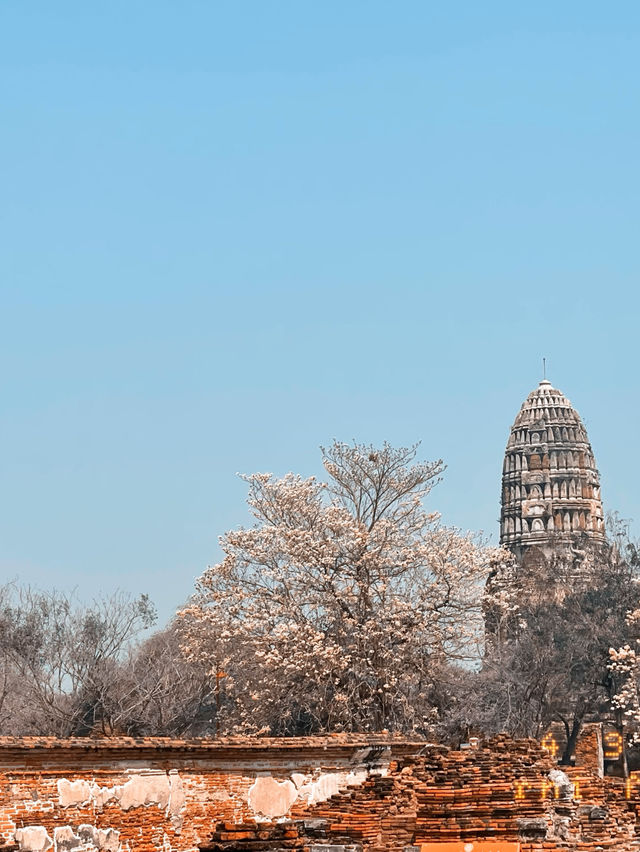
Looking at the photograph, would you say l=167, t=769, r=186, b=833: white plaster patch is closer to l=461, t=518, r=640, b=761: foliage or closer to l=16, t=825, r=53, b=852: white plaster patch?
l=16, t=825, r=53, b=852: white plaster patch

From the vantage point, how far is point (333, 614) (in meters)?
38.5

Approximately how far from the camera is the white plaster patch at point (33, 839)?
68.1 ft

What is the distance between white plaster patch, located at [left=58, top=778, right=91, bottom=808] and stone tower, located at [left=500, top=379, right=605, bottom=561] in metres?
70.1

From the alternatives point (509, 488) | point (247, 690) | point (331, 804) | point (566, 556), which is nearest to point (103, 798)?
point (331, 804)

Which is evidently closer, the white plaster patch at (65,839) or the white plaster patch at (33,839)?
the white plaster patch at (33,839)

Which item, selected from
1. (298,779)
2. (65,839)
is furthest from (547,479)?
(65,839)

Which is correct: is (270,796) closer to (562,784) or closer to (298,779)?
(298,779)

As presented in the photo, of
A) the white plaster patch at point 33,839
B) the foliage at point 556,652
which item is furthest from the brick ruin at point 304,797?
the foliage at point 556,652

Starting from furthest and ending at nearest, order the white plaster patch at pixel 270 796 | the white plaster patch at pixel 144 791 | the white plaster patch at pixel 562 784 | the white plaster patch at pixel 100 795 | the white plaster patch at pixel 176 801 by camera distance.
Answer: the white plaster patch at pixel 270 796
the white plaster patch at pixel 176 801
the white plaster patch at pixel 144 791
the white plaster patch at pixel 100 795
the white plaster patch at pixel 562 784

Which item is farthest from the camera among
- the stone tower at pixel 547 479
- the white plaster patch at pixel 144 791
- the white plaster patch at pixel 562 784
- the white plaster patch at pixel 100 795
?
the stone tower at pixel 547 479

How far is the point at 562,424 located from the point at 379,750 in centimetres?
6962

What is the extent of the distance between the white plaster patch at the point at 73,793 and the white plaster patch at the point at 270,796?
3.31 metres

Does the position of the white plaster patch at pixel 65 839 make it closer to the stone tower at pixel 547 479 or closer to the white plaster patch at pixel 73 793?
the white plaster patch at pixel 73 793

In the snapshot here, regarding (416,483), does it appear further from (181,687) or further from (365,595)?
(181,687)
